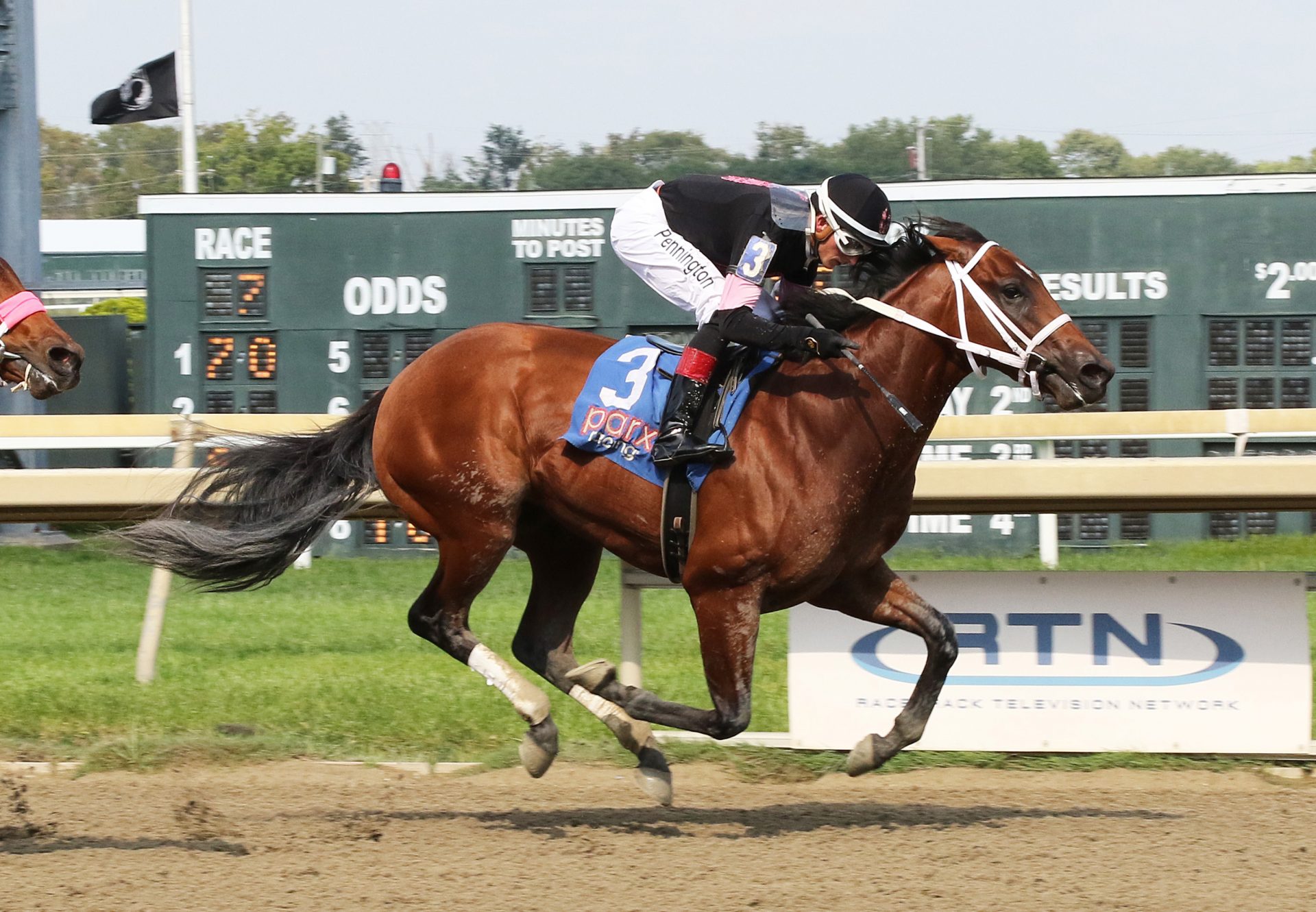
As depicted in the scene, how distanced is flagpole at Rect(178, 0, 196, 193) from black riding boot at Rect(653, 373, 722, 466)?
12.7 metres

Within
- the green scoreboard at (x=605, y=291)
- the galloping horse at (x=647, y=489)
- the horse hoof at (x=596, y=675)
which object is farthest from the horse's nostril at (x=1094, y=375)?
the green scoreboard at (x=605, y=291)

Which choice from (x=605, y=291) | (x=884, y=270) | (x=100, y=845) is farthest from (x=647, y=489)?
(x=605, y=291)

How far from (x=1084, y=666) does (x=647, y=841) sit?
1823mm

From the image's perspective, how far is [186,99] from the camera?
17.2 metres

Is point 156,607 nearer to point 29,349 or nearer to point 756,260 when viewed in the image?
point 29,349

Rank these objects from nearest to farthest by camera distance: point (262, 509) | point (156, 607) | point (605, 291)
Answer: point (262, 509) < point (156, 607) < point (605, 291)

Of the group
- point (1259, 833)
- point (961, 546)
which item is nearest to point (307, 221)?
point (961, 546)

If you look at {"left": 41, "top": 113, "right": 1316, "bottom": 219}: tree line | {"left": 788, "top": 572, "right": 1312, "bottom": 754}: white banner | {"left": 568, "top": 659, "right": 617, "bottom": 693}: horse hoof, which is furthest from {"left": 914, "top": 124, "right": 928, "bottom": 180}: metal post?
{"left": 568, "top": 659, "right": 617, "bottom": 693}: horse hoof

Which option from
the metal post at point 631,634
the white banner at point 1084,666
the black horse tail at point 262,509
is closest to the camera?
the black horse tail at point 262,509

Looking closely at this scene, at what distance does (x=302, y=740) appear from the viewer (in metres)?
5.64

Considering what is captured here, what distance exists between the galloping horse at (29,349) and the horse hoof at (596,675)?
1.71m

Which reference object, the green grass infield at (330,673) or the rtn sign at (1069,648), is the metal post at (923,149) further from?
the rtn sign at (1069,648)

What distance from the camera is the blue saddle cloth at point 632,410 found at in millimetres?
4516

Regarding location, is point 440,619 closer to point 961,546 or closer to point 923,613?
point 923,613
